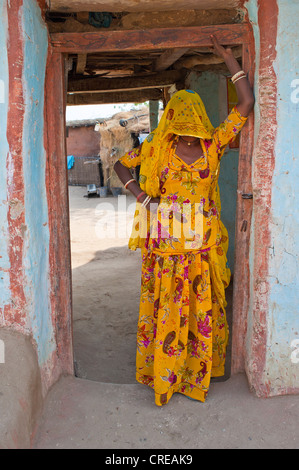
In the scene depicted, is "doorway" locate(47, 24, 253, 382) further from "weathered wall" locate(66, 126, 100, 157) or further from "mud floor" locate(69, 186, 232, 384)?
"weathered wall" locate(66, 126, 100, 157)

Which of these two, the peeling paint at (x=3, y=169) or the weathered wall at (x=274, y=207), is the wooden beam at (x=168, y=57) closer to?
the weathered wall at (x=274, y=207)

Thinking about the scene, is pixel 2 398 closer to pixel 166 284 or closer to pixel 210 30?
pixel 166 284

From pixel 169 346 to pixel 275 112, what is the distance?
1489mm

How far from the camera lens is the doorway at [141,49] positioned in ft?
8.09

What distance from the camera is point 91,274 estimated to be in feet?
19.5

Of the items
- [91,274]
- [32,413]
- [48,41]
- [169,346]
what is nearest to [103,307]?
[91,274]

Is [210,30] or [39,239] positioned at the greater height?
[210,30]

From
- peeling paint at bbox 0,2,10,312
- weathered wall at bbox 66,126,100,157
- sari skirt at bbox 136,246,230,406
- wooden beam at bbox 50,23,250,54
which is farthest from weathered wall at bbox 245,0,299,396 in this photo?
weathered wall at bbox 66,126,100,157

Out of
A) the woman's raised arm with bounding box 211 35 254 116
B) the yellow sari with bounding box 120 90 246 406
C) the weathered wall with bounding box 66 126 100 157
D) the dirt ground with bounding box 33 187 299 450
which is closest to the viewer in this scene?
the dirt ground with bounding box 33 187 299 450

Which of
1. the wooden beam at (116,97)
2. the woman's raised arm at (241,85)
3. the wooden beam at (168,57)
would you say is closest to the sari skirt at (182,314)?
the woman's raised arm at (241,85)

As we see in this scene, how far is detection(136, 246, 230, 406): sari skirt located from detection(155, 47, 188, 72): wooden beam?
1899 millimetres

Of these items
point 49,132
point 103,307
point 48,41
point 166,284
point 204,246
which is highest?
point 48,41

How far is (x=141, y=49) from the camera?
8.64ft

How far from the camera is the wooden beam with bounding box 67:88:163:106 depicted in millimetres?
6012
